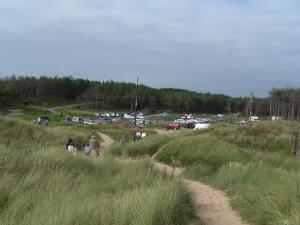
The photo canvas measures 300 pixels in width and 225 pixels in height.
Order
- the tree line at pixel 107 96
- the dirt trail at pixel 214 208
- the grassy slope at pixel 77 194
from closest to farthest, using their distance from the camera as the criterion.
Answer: the grassy slope at pixel 77 194 → the dirt trail at pixel 214 208 → the tree line at pixel 107 96

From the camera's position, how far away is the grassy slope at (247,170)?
8.70m

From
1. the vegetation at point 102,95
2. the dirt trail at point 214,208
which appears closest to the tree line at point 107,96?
the vegetation at point 102,95

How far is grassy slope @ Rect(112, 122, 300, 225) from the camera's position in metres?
8.70

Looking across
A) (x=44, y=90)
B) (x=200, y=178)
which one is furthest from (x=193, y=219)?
(x=44, y=90)

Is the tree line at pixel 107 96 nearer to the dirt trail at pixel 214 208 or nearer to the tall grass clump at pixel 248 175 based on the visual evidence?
the tall grass clump at pixel 248 175

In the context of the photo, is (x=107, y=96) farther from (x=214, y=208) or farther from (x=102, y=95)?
(x=214, y=208)

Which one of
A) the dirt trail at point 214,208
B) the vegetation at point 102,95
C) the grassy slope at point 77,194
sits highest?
the vegetation at point 102,95

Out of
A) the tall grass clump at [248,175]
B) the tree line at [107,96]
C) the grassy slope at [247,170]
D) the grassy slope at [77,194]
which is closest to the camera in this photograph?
the grassy slope at [77,194]

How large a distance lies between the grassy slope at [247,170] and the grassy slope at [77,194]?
4.74 ft

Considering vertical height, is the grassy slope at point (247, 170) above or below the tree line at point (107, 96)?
below

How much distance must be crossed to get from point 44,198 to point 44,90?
161 metres

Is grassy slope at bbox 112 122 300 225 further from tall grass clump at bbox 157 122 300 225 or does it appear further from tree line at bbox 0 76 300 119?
tree line at bbox 0 76 300 119

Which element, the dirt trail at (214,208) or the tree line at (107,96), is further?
the tree line at (107,96)

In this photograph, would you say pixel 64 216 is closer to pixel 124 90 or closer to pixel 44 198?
pixel 44 198
